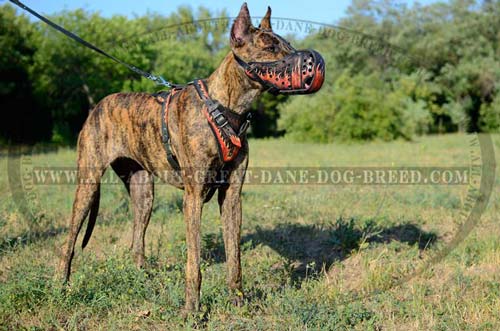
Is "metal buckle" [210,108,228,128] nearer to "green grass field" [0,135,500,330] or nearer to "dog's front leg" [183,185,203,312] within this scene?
"dog's front leg" [183,185,203,312]

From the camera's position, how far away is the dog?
12.6 feet

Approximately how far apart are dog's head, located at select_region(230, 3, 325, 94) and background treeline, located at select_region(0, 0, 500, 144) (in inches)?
373

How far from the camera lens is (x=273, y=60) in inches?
151

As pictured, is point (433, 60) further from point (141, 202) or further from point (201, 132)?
point (201, 132)

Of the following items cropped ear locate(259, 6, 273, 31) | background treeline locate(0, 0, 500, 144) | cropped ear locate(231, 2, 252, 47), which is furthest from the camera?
background treeline locate(0, 0, 500, 144)

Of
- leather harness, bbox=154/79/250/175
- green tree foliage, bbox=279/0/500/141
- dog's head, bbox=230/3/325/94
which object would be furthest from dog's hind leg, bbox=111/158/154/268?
green tree foliage, bbox=279/0/500/141

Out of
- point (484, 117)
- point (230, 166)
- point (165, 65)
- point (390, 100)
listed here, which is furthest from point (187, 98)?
point (484, 117)

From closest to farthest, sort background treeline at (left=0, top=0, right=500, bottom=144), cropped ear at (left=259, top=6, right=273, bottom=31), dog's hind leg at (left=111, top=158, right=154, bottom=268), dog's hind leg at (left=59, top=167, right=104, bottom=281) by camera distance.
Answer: cropped ear at (left=259, top=6, right=273, bottom=31), dog's hind leg at (left=59, top=167, right=104, bottom=281), dog's hind leg at (left=111, top=158, right=154, bottom=268), background treeline at (left=0, top=0, right=500, bottom=144)

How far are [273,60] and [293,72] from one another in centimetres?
23

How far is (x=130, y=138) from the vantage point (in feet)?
16.1

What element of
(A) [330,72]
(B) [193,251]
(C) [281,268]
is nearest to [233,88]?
(B) [193,251]

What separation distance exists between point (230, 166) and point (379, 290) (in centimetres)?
201

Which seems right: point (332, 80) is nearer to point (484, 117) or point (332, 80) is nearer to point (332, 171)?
point (484, 117)

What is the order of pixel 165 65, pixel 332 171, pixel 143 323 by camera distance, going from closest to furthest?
pixel 143 323 < pixel 332 171 < pixel 165 65
